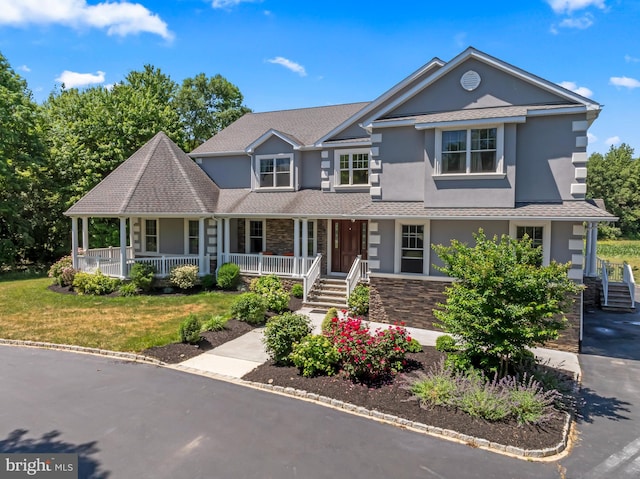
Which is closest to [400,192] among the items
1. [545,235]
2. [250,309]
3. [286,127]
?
[545,235]

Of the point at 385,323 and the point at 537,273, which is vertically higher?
the point at 537,273

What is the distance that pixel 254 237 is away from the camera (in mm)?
19609

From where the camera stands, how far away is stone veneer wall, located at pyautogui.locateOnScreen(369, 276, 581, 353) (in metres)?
12.9

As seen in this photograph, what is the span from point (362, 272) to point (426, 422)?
31.1 ft

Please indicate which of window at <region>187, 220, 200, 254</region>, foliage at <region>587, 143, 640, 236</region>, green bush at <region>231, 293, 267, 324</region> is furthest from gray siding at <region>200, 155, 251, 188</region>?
foliage at <region>587, 143, 640, 236</region>

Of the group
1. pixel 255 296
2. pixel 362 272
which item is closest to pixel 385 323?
pixel 362 272

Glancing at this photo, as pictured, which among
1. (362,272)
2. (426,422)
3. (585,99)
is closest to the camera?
(426,422)

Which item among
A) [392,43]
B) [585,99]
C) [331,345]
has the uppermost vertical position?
[392,43]

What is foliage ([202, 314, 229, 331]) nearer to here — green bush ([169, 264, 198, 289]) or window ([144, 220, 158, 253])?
green bush ([169, 264, 198, 289])

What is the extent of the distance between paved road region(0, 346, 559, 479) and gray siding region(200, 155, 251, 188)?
13167mm

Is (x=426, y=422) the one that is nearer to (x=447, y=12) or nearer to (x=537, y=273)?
(x=537, y=273)

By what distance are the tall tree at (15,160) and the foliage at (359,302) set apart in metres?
19.8

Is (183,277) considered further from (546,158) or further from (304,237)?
(546,158)

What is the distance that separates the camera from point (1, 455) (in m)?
5.73
